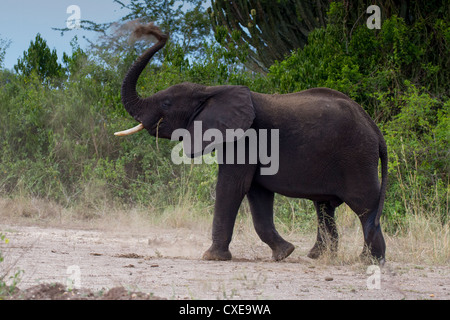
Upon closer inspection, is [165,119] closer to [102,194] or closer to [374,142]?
[374,142]

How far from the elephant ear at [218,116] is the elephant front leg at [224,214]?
43 centimetres

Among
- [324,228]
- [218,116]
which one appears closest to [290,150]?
[218,116]

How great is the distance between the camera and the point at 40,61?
2492 cm

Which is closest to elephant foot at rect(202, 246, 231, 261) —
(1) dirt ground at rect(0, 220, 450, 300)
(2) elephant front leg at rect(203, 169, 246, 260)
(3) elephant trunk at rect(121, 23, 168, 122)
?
(2) elephant front leg at rect(203, 169, 246, 260)

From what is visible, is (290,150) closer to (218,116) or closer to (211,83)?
(218,116)

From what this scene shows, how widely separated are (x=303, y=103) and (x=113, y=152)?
828 centimetres

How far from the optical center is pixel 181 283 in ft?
18.3

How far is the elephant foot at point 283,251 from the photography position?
765cm

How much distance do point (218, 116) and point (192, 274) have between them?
2107mm

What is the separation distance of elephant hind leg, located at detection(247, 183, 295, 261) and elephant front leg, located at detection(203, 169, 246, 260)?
37 centimetres

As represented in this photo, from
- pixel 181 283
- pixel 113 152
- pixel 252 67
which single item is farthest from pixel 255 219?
pixel 252 67

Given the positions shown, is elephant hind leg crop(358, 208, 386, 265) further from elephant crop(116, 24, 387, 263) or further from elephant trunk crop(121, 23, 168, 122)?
elephant trunk crop(121, 23, 168, 122)

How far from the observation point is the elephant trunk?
788cm
